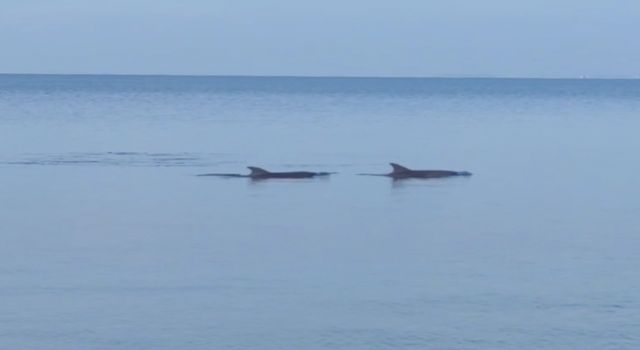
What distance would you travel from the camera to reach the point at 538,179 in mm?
31734

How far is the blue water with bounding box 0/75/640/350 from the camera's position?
15.9 m

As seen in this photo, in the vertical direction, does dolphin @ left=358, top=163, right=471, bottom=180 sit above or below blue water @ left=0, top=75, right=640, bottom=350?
above

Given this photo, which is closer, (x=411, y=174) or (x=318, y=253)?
(x=318, y=253)

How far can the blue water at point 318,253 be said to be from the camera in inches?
626

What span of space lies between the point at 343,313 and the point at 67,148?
1010 inches

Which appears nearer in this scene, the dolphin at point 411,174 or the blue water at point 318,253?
the blue water at point 318,253

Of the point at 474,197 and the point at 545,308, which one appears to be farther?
the point at 474,197

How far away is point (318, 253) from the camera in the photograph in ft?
66.8

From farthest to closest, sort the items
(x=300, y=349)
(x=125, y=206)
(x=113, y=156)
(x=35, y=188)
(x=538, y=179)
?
(x=113, y=156), (x=538, y=179), (x=35, y=188), (x=125, y=206), (x=300, y=349)

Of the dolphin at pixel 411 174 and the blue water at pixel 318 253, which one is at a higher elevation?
the dolphin at pixel 411 174

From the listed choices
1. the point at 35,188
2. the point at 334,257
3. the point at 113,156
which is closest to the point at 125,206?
the point at 35,188

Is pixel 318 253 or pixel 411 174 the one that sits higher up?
pixel 411 174

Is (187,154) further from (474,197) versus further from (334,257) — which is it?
(334,257)

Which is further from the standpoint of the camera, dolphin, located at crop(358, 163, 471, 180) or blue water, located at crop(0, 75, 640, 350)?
dolphin, located at crop(358, 163, 471, 180)
